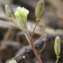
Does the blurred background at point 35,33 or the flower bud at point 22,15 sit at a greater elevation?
the flower bud at point 22,15

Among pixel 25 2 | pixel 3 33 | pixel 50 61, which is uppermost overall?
pixel 25 2

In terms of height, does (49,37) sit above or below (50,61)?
above

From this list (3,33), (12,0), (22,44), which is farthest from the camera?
(12,0)

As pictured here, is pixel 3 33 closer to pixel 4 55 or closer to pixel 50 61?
pixel 4 55

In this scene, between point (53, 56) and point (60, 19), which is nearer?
point (53, 56)

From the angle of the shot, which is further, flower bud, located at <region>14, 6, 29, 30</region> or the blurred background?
the blurred background

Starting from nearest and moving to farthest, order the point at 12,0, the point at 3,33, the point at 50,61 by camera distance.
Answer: the point at 50,61
the point at 3,33
the point at 12,0

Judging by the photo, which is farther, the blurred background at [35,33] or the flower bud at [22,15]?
the blurred background at [35,33]

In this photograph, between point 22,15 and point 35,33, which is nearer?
point 22,15

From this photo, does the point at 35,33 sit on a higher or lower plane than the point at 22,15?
lower

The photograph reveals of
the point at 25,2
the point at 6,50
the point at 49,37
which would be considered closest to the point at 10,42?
the point at 6,50
